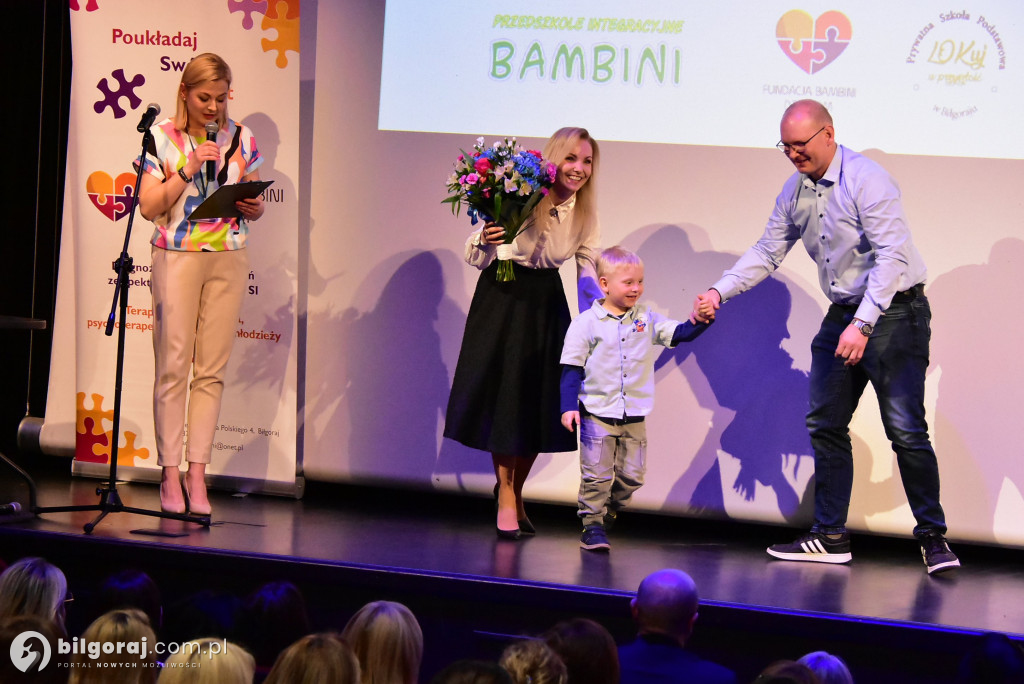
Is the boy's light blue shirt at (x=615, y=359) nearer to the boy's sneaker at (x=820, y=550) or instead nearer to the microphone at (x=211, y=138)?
the boy's sneaker at (x=820, y=550)

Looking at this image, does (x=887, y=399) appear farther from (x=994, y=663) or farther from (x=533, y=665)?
(x=533, y=665)

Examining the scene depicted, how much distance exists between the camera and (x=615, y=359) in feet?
13.3

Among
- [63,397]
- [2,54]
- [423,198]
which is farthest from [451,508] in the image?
[2,54]

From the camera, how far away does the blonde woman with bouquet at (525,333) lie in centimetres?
421

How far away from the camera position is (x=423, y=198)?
522 cm

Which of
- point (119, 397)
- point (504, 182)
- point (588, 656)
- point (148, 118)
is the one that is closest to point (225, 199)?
point (148, 118)

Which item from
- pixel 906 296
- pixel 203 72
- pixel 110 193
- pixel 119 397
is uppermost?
pixel 203 72

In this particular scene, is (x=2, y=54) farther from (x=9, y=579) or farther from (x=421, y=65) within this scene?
(x=9, y=579)

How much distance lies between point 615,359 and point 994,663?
181 cm

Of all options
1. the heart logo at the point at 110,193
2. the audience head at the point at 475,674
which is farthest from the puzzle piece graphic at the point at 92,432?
the audience head at the point at 475,674

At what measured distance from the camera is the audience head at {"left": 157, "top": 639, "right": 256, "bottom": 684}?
1.96 meters

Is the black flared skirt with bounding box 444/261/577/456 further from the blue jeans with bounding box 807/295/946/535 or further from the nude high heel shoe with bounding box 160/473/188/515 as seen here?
the nude high heel shoe with bounding box 160/473/188/515

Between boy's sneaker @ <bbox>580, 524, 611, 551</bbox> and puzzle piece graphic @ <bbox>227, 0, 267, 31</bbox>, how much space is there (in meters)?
2.88

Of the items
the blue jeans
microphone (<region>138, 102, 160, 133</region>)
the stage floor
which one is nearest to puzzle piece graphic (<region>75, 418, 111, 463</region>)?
the stage floor
